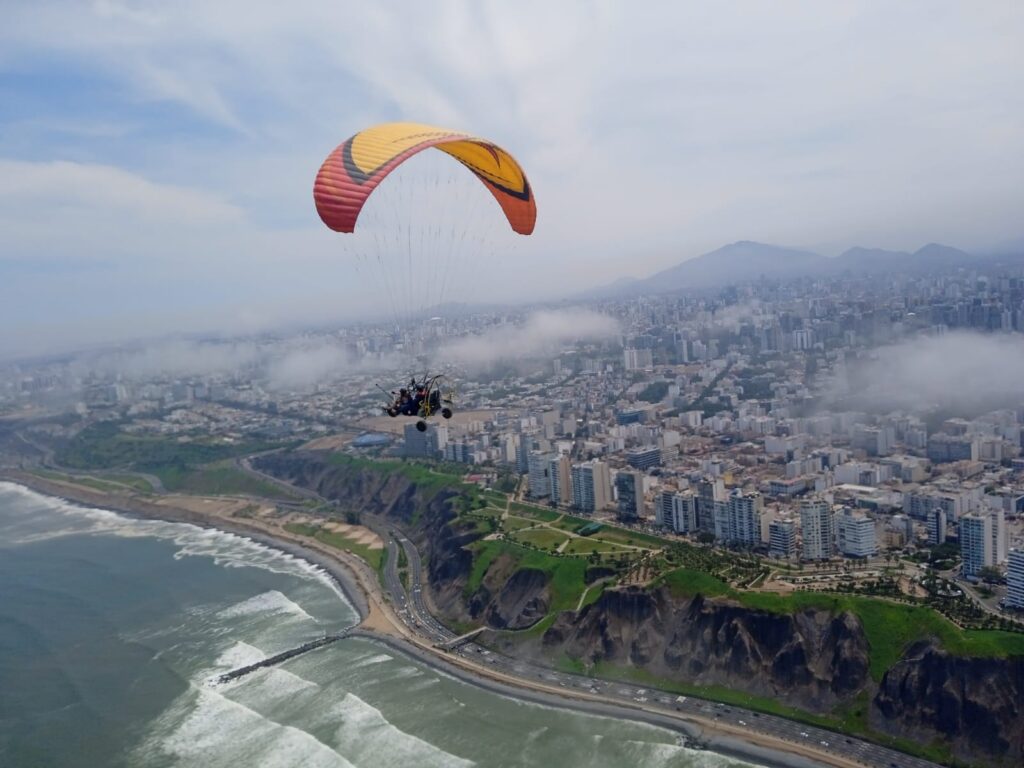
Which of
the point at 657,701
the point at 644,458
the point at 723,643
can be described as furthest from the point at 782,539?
the point at 644,458

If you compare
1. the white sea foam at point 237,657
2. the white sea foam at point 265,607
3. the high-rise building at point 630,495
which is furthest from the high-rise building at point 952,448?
the white sea foam at point 237,657

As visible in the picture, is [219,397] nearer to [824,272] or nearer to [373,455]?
[373,455]

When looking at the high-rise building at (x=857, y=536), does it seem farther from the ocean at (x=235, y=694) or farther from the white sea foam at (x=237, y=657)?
the white sea foam at (x=237, y=657)

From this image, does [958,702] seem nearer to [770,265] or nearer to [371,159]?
[371,159]

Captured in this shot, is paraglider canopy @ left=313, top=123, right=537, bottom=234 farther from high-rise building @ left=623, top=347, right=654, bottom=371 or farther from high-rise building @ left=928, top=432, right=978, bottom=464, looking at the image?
high-rise building @ left=623, top=347, right=654, bottom=371

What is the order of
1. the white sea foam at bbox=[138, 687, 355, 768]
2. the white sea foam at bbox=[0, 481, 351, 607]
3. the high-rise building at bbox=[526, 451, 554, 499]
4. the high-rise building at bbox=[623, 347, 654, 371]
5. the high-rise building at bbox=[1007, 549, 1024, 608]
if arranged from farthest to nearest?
the high-rise building at bbox=[623, 347, 654, 371], the high-rise building at bbox=[526, 451, 554, 499], the white sea foam at bbox=[0, 481, 351, 607], the high-rise building at bbox=[1007, 549, 1024, 608], the white sea foam at bbox=[138, 687, 355, 768]

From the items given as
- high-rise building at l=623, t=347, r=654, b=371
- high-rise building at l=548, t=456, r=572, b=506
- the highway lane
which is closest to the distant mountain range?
high-rise building at l=623, t=347, r=654, b=371
